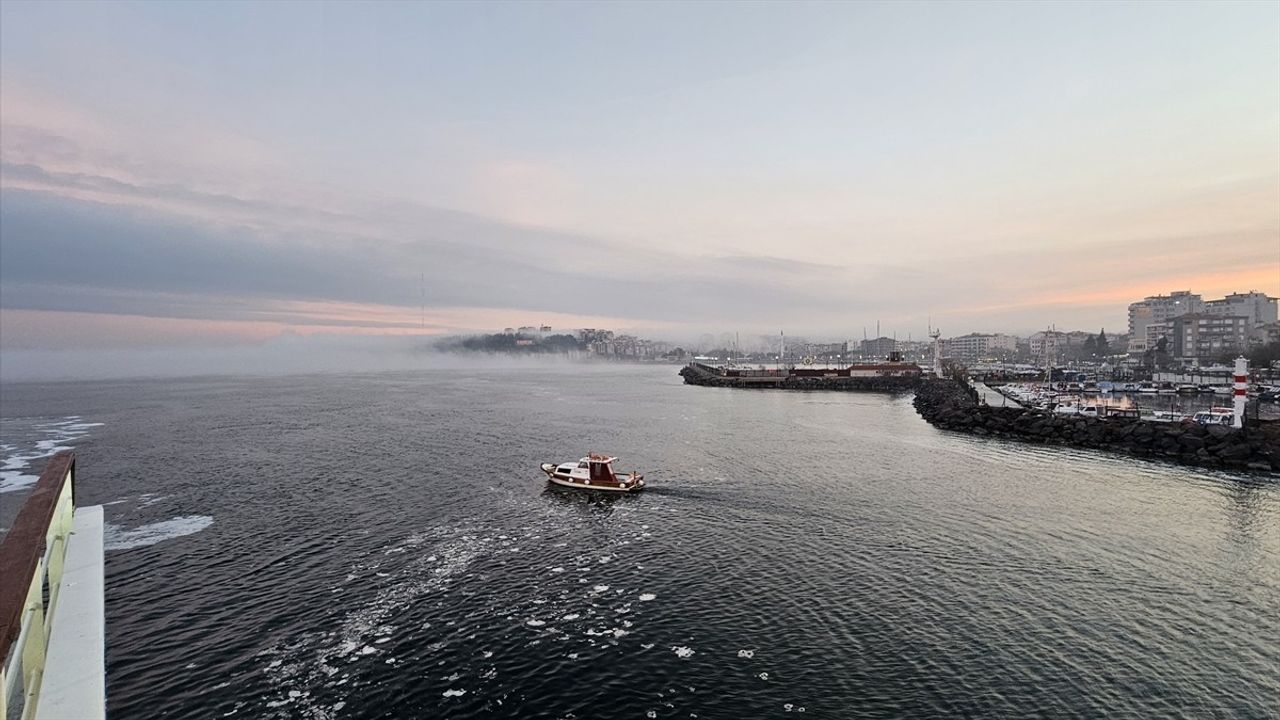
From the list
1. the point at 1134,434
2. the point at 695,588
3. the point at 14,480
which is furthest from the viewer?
the point at 1134,434

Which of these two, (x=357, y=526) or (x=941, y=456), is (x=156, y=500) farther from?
(x=941, y=456)

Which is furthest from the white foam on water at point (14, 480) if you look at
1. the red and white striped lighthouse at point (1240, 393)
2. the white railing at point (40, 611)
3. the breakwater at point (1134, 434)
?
the red and white striped lighthouse at point (1240, 393)

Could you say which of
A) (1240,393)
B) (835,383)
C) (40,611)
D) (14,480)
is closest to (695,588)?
(40,611)

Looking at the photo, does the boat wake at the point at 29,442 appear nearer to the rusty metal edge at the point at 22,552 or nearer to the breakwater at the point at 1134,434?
the rusty metal edge at the point at 22,552

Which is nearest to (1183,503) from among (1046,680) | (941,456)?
(941,456)

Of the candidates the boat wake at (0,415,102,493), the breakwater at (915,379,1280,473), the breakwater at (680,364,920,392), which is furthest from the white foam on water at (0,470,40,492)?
the breakwater at (680,364,920,392)

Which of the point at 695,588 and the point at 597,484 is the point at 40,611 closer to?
the point at 695,588
